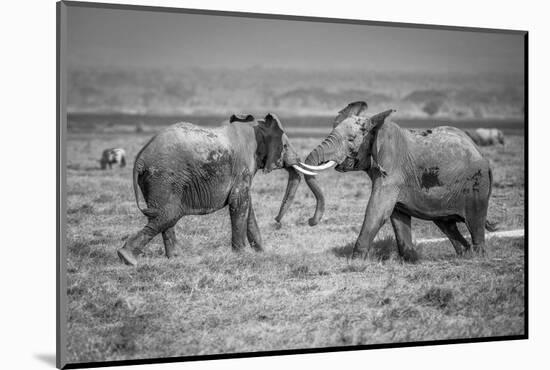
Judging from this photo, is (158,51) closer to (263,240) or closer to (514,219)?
(263,240)

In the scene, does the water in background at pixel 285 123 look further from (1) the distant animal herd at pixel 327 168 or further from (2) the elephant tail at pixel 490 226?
(2) the elephant tail at pixel 490 226

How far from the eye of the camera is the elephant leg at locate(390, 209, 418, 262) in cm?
1005

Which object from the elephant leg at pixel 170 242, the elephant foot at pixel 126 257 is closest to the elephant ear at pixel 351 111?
the elephant leg at pixel 170 242

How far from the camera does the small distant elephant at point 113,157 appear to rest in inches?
464

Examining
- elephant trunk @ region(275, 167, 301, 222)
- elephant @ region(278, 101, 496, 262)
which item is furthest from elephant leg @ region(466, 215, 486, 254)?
elephant trunk @ region(275, 167, 301, 222)

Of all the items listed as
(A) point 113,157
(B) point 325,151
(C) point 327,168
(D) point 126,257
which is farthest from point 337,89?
(A) point 113,157

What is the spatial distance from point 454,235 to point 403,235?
1.68ft

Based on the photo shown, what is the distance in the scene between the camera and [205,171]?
9445 mm

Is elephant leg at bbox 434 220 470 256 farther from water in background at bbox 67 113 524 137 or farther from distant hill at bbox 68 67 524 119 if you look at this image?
distant hill at bbox 68 67 524 119

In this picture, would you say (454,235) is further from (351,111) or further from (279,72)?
(279,72)

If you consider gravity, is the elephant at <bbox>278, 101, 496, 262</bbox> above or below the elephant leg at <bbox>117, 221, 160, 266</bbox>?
above

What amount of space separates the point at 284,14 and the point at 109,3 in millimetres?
1475

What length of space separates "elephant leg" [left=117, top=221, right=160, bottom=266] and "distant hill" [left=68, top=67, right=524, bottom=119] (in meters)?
1.26

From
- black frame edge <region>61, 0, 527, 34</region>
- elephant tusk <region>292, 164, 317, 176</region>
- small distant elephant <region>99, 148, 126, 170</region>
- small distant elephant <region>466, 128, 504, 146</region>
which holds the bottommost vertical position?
elephant tusk <region>292, 164, 317, 176</region>
